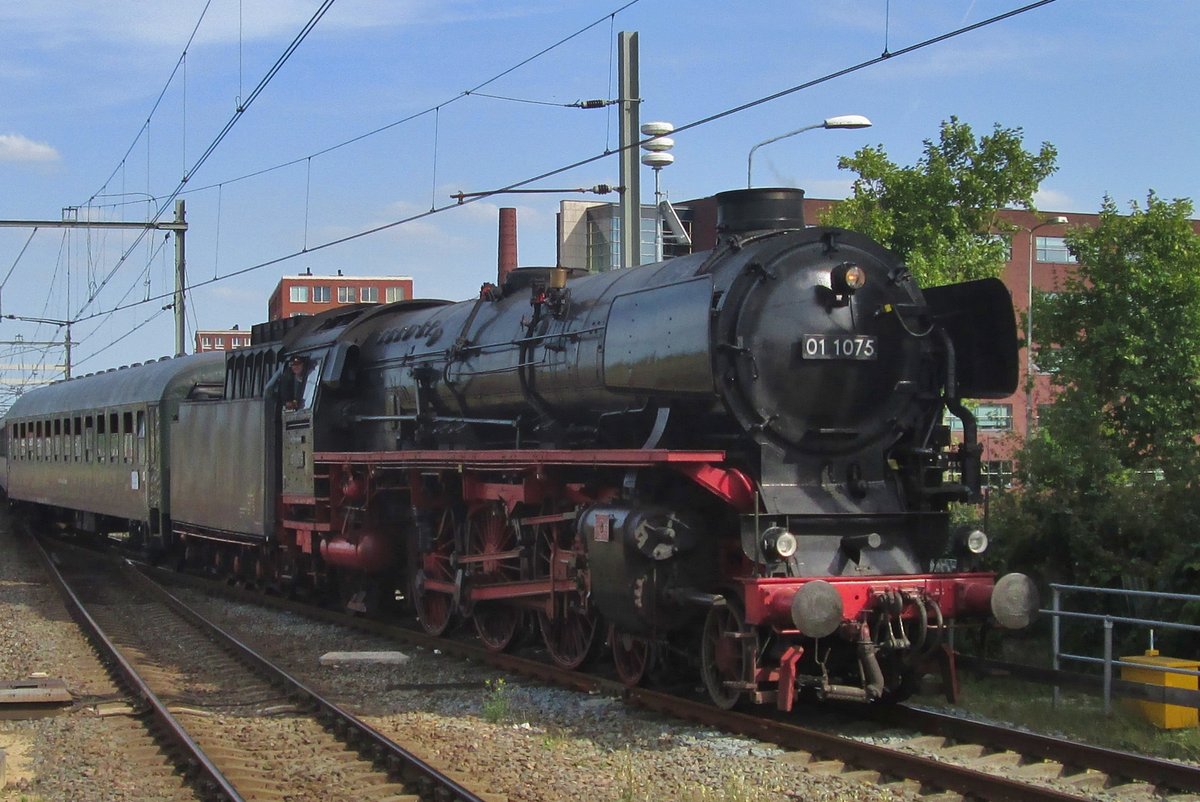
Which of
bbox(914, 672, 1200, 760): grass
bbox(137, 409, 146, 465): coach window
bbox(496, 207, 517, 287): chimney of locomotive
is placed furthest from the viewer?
bbox(496, 207, 517, 287): chimney of locomotive

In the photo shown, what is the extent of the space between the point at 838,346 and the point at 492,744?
12.0ft

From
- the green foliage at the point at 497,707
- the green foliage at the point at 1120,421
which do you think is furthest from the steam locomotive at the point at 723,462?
the green foliage at the point at 1120,421

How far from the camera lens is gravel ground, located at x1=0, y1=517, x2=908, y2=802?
7.37 metres

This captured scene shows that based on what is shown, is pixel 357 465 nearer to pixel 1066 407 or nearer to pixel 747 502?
pixel 747 502

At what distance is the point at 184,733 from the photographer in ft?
28.7

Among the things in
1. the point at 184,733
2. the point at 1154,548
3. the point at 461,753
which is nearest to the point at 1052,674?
the point at 1154,548

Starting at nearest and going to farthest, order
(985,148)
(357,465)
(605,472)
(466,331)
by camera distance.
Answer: (605,472) < (466,331) < (357,465) < (985,148)

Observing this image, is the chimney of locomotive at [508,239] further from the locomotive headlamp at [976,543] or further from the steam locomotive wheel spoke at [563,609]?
the locomotive headlamp at [976,543]

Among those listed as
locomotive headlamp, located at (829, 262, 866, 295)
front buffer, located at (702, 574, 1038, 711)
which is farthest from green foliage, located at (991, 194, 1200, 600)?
locomotive headlamp, located at (829, 262, 866, 295)

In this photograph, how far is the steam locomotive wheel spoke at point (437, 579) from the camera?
523 inches

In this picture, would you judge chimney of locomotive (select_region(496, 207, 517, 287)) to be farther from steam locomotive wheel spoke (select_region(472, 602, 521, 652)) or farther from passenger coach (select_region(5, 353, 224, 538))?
steam locomotive wheel spoke (select_region(472, 602, 521, 652))

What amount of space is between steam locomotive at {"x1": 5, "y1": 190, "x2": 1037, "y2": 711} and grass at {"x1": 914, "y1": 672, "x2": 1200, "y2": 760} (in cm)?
93

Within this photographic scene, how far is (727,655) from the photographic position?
9055mm

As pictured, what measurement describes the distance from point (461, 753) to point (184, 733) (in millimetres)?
1954
